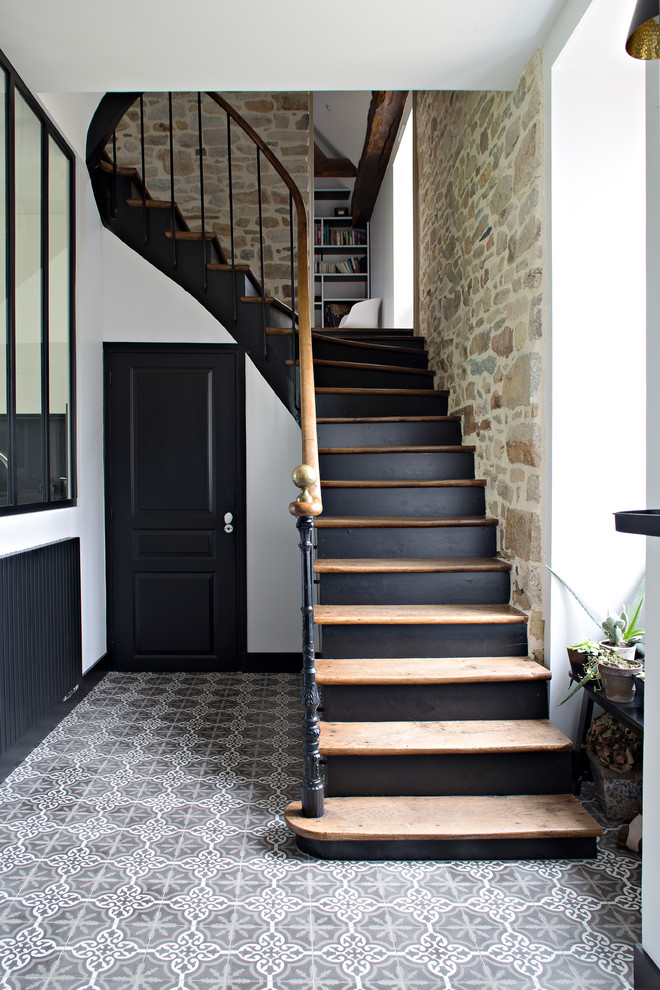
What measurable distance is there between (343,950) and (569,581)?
154 centimetres

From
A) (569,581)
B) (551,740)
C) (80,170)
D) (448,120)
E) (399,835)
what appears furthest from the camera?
(448,120)

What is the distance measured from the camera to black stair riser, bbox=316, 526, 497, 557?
3.12m

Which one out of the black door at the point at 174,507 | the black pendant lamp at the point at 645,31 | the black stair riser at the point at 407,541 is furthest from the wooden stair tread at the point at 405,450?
the black pendant lamp at the point at 645,31

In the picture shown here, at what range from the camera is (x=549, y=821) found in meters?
2.12

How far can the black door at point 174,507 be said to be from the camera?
399 centimetres

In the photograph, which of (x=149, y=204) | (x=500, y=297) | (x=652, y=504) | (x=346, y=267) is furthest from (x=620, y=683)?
(x=346, y=267)

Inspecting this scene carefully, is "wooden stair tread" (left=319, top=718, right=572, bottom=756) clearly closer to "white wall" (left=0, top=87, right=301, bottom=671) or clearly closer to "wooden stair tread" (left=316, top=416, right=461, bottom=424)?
"white wall" (left=0, top=87, right=301, bottom=671)

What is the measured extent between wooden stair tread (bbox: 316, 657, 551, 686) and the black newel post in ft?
0.71

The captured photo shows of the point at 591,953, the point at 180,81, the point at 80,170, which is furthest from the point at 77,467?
the point at 591,953

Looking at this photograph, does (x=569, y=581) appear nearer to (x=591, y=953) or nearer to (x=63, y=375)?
(x=591, y=953)

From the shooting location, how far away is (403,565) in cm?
294

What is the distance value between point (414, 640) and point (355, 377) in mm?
1950

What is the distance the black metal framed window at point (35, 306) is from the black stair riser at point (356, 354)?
61.9 inches

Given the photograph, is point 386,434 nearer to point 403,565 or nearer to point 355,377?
point 355,377
